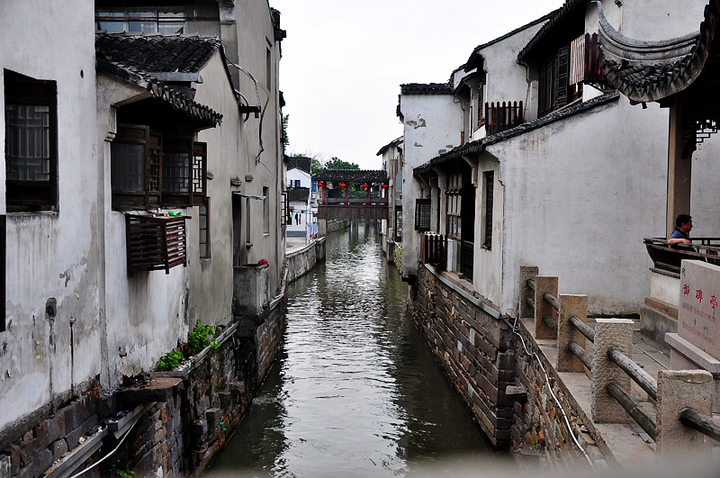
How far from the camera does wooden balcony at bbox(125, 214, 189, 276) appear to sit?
23.3 ft

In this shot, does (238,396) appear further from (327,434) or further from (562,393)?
(562,393)

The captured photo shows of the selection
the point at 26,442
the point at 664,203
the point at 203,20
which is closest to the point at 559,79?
the point at 664,203

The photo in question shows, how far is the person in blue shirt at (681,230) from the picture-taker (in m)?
8.48

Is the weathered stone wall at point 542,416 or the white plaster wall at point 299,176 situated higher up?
the white plaster wall at point 299,176

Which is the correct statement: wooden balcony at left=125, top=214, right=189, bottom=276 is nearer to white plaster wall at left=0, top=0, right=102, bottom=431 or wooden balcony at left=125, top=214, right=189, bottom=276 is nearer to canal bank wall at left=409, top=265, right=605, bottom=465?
white plaster wall at left=0, top=0, right=102, bottom=431

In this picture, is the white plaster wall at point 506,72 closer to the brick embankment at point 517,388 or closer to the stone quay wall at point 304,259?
the brick embankment at point 517,388

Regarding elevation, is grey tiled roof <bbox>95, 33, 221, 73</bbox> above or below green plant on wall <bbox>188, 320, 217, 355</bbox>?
above

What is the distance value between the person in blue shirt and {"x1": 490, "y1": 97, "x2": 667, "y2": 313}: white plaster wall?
8.34 feet

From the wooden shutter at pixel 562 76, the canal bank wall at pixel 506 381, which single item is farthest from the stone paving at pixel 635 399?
the wooden shutter at pixel 562 76

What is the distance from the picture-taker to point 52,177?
542 centimetres

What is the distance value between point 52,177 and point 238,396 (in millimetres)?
7541

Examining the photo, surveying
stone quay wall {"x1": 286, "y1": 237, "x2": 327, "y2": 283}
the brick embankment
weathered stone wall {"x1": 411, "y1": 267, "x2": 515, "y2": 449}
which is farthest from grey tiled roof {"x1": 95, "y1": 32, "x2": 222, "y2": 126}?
stone quay wall {"x1": 286, "y1": 237, "x2": 327, "y2": 283}

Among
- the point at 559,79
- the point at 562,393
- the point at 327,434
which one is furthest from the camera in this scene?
the point at 559,79

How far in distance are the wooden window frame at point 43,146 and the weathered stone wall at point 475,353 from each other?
791 cm
